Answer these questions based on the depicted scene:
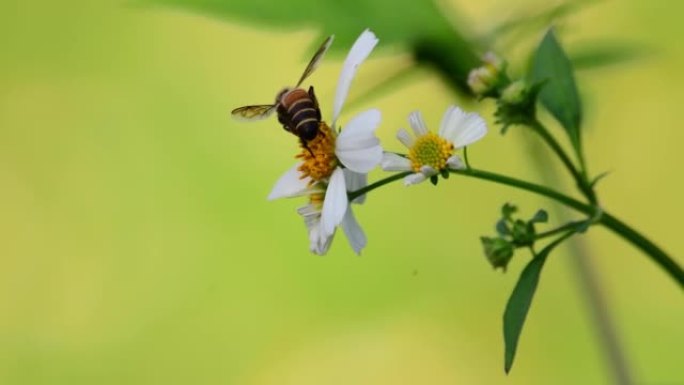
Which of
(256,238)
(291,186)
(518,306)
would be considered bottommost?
(518,306)

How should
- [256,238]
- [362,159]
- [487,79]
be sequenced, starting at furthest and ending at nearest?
[256,238] → [487,79] → [362,159]

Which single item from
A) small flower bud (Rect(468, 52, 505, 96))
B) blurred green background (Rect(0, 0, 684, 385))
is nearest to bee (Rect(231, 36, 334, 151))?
small flower bud (Rect(468, 52, 505, 96))

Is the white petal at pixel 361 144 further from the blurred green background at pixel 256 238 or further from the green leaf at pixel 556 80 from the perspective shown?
the blurred green background at pixel 256 238

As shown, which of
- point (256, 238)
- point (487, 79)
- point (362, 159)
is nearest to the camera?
point (362, 159)

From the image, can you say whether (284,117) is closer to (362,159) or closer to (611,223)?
(362,159)

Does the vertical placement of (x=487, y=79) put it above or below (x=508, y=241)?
above

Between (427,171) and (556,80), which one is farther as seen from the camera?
(556,80)

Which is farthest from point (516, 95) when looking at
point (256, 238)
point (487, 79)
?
point (256, 238)

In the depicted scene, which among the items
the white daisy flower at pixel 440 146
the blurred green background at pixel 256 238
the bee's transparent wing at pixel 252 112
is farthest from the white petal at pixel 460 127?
the blurred green background at pixel 256 238
